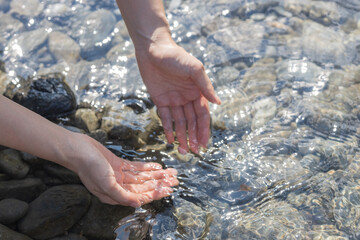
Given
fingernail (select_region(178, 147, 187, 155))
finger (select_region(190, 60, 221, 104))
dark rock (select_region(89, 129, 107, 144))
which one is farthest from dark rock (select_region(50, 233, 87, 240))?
finger (select_region(190, 60, 221, 104))

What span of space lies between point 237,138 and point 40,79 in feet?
6.60

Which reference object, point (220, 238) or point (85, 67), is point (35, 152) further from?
point (85, 67)

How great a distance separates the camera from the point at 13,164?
2689 mm

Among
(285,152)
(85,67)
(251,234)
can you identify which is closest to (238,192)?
(251,234)

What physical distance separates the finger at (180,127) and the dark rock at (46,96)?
1.08 metres

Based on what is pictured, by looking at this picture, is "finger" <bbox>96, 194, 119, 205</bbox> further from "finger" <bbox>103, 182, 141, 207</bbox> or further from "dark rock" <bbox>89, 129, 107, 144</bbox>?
"dark rock" <bbox>89, 129, 107, 144</bbox>

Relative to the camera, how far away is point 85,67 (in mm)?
3889

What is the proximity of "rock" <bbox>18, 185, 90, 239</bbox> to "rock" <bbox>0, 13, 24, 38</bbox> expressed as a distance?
251cm

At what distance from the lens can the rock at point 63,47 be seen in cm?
399

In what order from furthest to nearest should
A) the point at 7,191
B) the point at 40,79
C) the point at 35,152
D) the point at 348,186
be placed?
the point at 40,79, the point at 348,186, the point at 7,191, the point at 35,152

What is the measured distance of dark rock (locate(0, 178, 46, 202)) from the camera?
2.50 metres

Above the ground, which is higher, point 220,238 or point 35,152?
point 35,152

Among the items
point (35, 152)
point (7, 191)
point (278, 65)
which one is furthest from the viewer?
point (278, 65)

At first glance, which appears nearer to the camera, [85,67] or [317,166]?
[317,166]
